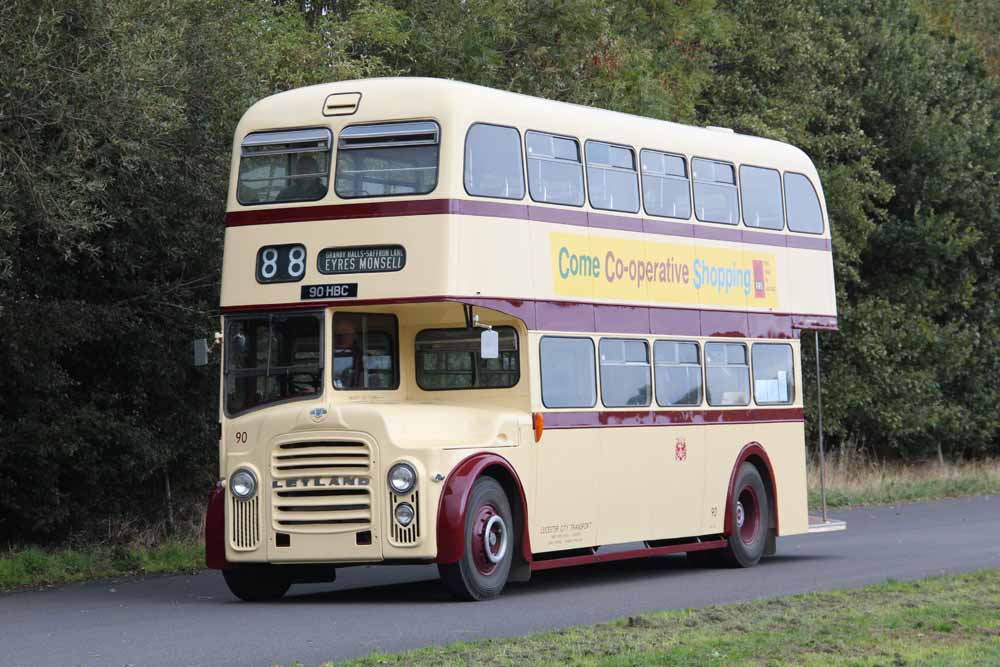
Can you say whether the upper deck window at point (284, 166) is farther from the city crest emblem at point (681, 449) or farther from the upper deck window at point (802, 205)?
the upper deck window at point (802, 205)

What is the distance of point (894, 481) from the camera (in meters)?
32.5

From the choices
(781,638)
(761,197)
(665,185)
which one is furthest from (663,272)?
(781,638)

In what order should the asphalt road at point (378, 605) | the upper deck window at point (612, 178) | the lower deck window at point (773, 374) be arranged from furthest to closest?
1. the lower deck window at point (773, 374)
2. the upper deck window at point (612, 178)
3. the asphalt road at point (378, 605)

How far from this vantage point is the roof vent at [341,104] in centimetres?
1567

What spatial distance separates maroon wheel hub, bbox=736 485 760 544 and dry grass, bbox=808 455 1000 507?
28.2 ft

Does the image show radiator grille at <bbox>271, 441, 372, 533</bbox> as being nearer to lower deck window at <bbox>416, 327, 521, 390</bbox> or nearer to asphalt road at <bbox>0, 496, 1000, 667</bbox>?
asphalt road at <bbox>0, 496, 1000, 667</bbox>

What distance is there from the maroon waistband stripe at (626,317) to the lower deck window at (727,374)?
0.52ft

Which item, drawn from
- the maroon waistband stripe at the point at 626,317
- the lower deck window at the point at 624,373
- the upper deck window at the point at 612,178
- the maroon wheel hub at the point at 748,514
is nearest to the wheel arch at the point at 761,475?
the maroon wheel hub at the point at 748,514

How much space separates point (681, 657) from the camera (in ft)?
34.5

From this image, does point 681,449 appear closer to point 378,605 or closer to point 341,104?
point 378,605

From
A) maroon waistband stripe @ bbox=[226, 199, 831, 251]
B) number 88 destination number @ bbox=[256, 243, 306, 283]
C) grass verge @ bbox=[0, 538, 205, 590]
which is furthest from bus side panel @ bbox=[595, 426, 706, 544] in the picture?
grass verge @ bbox=[0, 538, 205, 590]

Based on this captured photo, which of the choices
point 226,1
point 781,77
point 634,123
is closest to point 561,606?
point 634,123

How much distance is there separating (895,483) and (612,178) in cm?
1644

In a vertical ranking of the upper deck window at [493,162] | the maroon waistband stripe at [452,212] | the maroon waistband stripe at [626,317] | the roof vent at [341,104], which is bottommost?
the maroon waistband stripe at [626,317]
